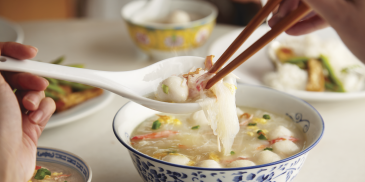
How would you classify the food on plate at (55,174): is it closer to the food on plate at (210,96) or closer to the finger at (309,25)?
the food on plate at (210,96)

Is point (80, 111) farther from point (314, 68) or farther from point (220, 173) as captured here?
point (314, 68)

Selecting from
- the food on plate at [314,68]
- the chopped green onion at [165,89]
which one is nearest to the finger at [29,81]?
the chopped green onion at [165,89]

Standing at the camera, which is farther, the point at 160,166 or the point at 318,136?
the point at 318,136

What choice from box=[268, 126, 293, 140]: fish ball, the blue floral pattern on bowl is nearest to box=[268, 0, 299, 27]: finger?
box=[268, 126, 293, 140]: fish ball

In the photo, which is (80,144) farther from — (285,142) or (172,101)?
(285,142)

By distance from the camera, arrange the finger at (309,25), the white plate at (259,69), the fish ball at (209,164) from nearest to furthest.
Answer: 1. the fish ball at (209,164)
2. the finger at (309,25)
3. the white plate at (259,69)

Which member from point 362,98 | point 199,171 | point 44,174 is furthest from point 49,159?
point 362,98

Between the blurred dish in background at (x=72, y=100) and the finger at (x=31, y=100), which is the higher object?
the finger at (x=31, y=100)
